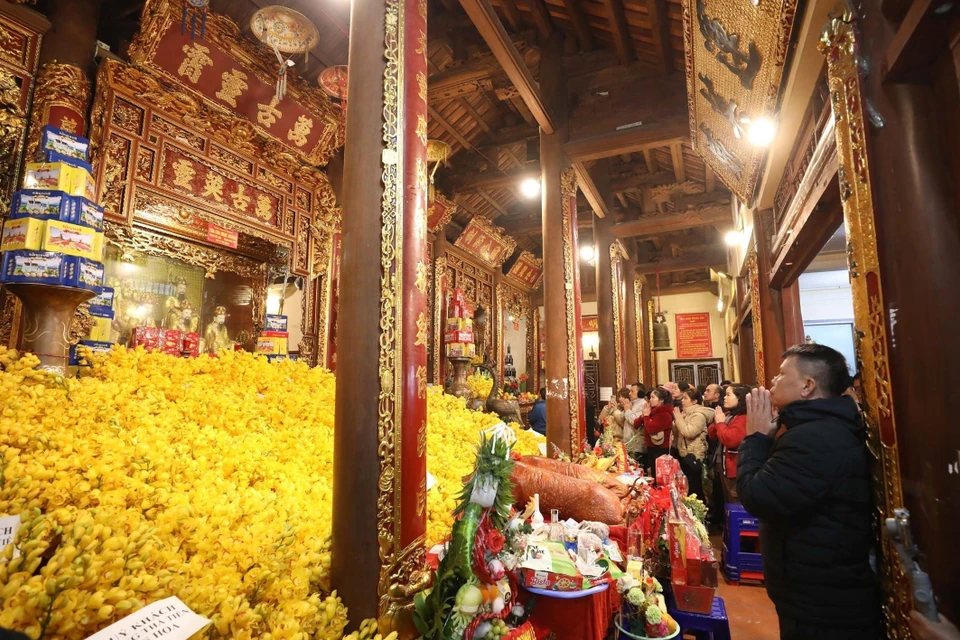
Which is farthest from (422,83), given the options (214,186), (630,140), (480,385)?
(480,385)

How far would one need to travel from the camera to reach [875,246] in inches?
55.4

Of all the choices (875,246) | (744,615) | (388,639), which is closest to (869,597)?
(875,246)

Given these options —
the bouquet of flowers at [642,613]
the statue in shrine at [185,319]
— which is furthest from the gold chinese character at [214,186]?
the bouquet of flowers at [642,613]

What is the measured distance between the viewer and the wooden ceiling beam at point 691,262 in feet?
37.2

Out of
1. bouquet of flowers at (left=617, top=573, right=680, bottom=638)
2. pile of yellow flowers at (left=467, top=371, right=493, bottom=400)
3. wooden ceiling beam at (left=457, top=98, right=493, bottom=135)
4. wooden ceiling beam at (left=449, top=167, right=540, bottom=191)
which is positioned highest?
wooden ceiling beam at (left=457, top=98, right=493, bottom=135)

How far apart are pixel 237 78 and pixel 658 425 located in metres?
6.27

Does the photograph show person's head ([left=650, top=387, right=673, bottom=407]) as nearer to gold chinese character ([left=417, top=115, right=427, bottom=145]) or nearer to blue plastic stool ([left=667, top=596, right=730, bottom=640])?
blue plastic stool ([left=667, top=596, right=730, bottom=640])

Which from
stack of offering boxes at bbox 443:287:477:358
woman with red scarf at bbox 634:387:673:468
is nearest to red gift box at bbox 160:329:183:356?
stack of offering boxes at bbox 443:287:477:358

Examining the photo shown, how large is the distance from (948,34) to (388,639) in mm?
2285

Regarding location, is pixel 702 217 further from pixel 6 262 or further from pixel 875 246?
pixel 6 262

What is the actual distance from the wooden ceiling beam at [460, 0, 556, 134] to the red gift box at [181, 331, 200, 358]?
4149 mm

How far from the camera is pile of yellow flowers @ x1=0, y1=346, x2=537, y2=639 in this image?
1.04 metres

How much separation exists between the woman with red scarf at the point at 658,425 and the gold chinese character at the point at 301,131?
5.51 meters

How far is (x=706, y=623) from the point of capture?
2.42 meters
